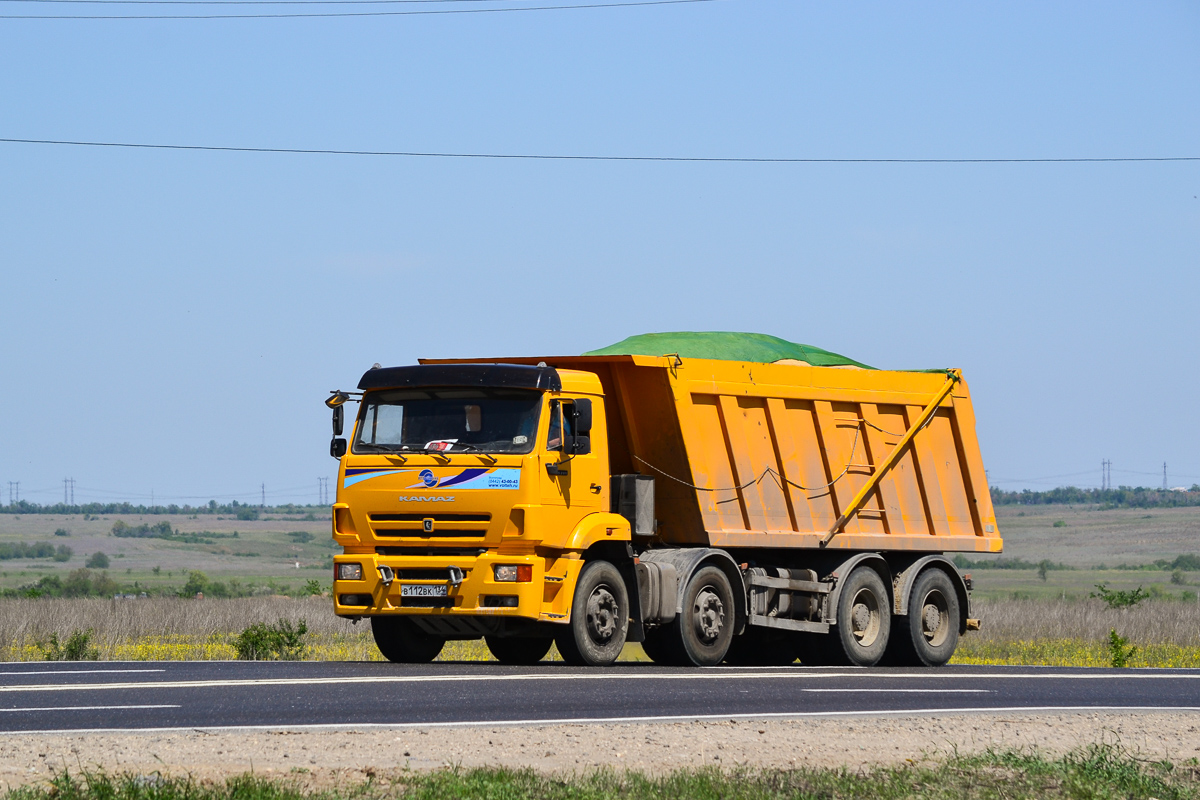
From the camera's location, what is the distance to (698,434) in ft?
57.5

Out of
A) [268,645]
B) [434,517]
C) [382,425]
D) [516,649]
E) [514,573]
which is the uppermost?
[382,425]

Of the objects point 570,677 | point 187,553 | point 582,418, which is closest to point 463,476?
point 582,418

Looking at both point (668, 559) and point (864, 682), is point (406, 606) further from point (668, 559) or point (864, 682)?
point (864, 682)

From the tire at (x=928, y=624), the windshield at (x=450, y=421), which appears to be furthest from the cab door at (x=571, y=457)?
the tire at (x=928, y=624)

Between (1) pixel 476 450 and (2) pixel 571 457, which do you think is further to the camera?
(2) pixel 571 457

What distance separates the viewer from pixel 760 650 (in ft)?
65.2

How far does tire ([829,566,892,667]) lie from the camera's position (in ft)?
62.2

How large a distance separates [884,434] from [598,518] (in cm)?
517

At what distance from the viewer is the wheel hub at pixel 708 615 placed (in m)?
17.3

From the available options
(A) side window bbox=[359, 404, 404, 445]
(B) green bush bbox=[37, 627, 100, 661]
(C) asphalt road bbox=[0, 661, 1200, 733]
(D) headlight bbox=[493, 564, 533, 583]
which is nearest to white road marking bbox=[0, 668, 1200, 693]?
(C) asphalt road bbox=[0, 661, 1200, 733]

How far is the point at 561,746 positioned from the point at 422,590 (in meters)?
5.84

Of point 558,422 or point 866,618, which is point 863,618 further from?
point 558,422

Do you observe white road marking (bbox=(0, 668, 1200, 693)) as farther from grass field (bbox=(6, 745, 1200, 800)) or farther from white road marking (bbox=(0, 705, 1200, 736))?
grass field (bbox=(6, 745, 1200, 800))

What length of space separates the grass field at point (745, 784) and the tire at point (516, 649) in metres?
8.62
